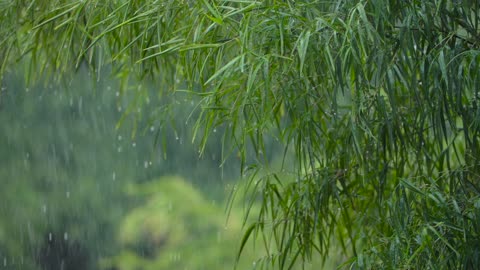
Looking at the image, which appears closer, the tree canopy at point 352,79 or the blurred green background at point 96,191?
the tree canopy at point 352,79

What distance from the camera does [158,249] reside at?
5.76 m

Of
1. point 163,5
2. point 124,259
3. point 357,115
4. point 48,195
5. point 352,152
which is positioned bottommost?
point 124,259

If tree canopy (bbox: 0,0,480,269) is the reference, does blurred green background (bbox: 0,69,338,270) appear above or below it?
below

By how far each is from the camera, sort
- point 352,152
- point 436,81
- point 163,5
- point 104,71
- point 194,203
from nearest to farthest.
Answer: point 436,81 → point 163,5 → point 352,152 → point 194,203 → point 104,71

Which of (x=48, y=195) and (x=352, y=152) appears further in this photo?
(x=48, y=195)

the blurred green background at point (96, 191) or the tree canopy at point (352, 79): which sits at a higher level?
the tree canopy at point (352, 79)

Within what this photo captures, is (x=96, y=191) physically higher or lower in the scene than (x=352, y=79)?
lower

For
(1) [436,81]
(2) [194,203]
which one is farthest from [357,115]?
(2) [194,203]

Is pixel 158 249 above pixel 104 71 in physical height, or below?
below

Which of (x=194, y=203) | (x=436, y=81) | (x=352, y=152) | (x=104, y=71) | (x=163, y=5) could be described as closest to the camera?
(x=436, y=81)

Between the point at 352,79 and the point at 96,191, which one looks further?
the point at 96,191

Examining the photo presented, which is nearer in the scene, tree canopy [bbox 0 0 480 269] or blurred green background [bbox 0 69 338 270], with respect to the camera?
tree canopy [bbox 0 0 480 269]

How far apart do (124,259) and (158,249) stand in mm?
210

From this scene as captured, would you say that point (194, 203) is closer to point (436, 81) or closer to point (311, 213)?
point (311, 213)
